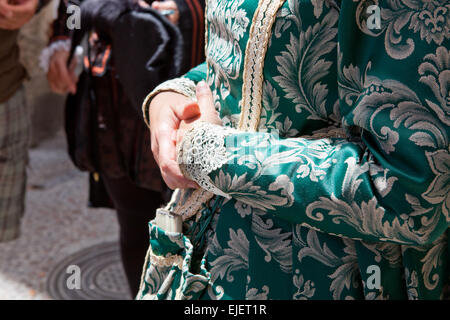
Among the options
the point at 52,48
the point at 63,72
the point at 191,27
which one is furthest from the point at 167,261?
the point at 52,48

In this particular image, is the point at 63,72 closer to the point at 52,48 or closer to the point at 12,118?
the point at 52,48

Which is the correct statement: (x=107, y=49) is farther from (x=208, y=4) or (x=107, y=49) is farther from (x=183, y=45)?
(x=208, y=4)

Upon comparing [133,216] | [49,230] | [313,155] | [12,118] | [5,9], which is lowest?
[49,230]

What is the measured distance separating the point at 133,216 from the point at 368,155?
133 cm

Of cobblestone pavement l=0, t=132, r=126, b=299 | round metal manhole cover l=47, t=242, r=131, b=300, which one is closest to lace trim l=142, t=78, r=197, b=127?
round metal manhole cover l=47, t=242, r=131, b=300

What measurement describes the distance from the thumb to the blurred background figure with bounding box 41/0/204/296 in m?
0.60

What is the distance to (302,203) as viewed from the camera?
Result: 2.60 ft

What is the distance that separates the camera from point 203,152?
0.86 meters

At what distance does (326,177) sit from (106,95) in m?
1.27

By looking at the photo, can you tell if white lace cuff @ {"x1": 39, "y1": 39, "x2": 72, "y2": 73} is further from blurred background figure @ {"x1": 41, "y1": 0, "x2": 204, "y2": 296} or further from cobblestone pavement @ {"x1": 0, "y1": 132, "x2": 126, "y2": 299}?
cobblestone pavement @ {"x1": 0, "y1": 132, "x2": 126, "y2": 299}

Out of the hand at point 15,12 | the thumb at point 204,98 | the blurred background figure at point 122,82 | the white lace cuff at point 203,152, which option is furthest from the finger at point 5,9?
the white lace cuff at point 203,152

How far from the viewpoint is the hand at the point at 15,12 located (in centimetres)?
205

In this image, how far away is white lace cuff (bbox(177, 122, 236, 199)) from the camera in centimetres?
85

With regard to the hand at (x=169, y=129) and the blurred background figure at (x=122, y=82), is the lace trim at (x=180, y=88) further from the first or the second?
the blurred background figure at (x=122, y=82)
